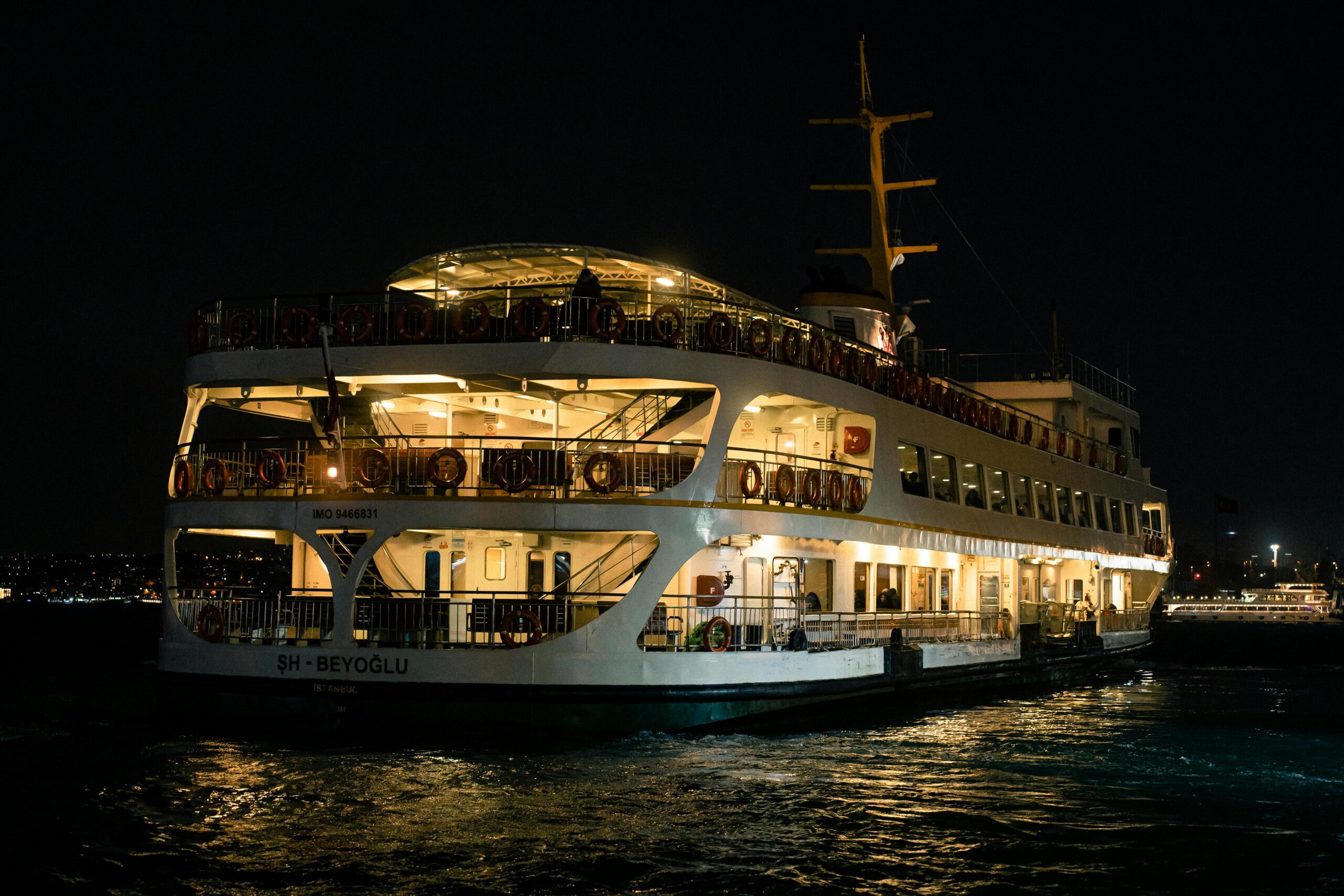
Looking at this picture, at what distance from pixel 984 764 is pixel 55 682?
20.6 meters

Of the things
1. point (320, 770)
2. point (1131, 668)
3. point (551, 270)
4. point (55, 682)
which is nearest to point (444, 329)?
point (551, 270)

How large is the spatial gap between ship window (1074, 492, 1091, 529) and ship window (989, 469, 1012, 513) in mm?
6229

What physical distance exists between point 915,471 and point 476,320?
1101 cm

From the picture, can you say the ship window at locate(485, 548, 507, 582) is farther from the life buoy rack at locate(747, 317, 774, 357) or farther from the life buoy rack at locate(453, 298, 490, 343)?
the life buoy rack at locate(747, 317, 774, 357)

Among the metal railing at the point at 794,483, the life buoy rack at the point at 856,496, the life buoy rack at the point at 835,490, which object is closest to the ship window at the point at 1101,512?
the metal railing at the point at 794,483

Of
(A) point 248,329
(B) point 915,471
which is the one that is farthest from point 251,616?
(B) point 915,471

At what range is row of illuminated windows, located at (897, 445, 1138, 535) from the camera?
2602 centimetres

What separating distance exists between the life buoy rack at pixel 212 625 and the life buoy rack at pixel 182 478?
73.9 inches

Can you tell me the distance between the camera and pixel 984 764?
671 inches

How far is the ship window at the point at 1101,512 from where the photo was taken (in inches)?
1484

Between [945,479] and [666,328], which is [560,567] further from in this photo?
[945,479]

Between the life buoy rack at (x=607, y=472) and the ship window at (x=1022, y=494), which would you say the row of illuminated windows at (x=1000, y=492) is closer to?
the ship window at (x=1022, y=494)

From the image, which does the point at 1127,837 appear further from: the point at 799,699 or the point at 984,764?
the point at 799,699

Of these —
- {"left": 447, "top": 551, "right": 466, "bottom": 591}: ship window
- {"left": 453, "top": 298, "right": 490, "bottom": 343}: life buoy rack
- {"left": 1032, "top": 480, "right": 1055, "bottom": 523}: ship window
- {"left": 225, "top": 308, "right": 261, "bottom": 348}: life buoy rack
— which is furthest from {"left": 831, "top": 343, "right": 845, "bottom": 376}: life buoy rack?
{"left": 1032, "top": 480, "right": 1055, "bottom": 523}: ship window
